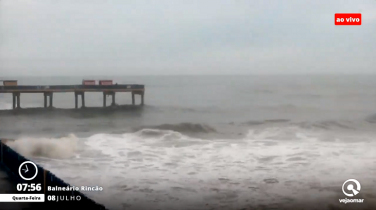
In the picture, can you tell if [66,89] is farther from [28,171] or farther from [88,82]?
[28,171]

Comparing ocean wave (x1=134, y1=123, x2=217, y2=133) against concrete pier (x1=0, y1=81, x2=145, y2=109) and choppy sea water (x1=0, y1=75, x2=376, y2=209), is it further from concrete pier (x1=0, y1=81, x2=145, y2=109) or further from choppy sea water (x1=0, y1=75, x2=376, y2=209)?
concrete pier (x1=0, y1=81, x2=145, y2=109)

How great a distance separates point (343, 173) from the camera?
3803mm

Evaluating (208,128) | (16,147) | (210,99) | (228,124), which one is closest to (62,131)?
(16,147)

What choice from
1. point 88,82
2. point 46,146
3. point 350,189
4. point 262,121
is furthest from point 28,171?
point 262,121

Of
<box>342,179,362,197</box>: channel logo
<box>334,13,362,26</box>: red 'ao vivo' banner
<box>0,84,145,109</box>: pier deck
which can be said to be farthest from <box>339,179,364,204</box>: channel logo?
<box>0,84,145,109</box>: pier deck

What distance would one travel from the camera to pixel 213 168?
4016 millimetres

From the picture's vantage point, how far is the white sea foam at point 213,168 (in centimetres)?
353

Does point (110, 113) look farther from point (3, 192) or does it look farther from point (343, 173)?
point (343, 173)

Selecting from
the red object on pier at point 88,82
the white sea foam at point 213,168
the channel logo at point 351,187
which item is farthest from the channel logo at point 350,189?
the red object on pier at point 88,82

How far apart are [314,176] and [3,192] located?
2943mm

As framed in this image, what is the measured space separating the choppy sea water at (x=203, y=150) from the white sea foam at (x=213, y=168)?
0.01 meters

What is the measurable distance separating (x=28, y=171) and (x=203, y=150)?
6.23ft

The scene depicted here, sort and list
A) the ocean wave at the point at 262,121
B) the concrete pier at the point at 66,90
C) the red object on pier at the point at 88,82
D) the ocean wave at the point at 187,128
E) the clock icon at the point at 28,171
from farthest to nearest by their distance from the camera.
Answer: the concrete pier at the point at 66,90 → the red object on pier at the point at 88,82 → the ocean wave at the point at 262,121 → the ocean wave at the point at 187,128 → the clock icon at the point at 28,171

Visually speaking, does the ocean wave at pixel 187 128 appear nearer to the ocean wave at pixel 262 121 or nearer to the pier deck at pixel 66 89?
the ocean wave at pixel 262 121
